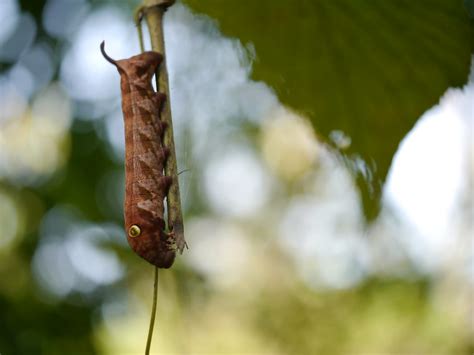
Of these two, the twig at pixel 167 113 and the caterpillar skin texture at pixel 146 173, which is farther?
the caterpillar skin texture at pixel 146 173

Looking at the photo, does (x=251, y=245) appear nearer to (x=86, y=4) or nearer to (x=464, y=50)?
(x=86, y=4)

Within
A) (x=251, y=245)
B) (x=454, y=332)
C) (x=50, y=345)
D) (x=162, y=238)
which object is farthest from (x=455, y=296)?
(x=251, y=245)

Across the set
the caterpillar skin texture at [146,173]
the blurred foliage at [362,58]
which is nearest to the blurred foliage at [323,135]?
the blurred foliage at [362,58]

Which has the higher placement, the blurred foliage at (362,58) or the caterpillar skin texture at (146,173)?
the blurred foliage at (362,58)

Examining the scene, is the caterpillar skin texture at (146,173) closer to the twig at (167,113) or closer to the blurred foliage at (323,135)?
the twig at (167,113)

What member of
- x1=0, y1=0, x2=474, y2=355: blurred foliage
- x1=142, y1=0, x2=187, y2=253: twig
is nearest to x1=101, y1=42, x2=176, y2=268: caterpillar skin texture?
x1=142, y1=0, x2=187, y2=253: twig

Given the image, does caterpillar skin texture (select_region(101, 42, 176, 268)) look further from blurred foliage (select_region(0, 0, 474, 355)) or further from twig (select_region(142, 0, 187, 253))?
blurred foliage (select_region(0, 0, 474, 355))

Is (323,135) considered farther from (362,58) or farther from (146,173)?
(146,173)
